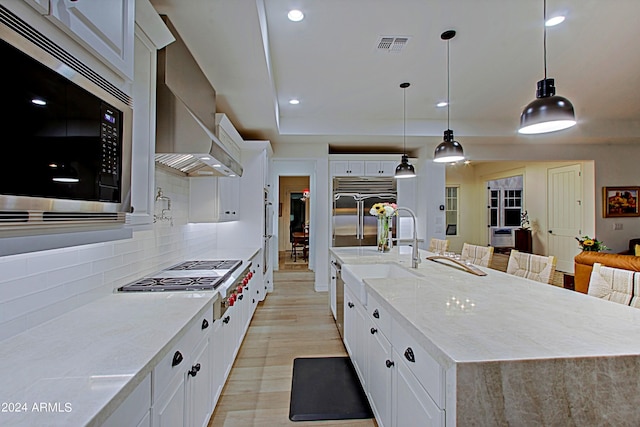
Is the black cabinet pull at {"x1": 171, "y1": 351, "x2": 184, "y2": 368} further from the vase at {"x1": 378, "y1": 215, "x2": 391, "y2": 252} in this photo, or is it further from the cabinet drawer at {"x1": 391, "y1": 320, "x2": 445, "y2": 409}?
the vase at {"x1": 378, "y1": 215, "x2": 391, "y2": 252}

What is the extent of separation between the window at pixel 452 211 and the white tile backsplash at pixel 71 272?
849 cm

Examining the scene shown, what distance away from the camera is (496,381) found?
3.11 feet

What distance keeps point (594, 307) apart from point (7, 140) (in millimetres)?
2230

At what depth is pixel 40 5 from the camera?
0.79 meters

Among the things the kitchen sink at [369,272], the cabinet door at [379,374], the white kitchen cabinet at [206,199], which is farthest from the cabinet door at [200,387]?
the white kitchen cabinet at [206,199]

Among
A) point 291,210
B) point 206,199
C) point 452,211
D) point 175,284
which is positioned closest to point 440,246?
point 206,199

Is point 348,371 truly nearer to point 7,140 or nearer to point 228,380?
point 228,380

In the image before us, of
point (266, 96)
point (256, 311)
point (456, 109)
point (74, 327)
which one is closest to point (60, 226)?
point (74, 327)

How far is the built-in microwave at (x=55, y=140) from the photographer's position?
0.73 meters

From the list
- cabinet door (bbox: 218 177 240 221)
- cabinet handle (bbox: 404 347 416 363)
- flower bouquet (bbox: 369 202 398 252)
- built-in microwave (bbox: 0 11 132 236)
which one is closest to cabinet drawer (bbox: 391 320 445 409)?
cabinet handle (bbox: 404 347 416 363)

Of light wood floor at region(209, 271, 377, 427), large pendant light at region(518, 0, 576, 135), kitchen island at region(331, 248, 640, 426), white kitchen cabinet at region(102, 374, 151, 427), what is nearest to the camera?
white kitchen cabinet at region(102, 374, 151, 427)

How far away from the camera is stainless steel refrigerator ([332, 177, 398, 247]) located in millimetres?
5703

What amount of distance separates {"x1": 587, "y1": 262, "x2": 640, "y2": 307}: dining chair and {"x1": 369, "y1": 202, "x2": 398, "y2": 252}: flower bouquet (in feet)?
6.52

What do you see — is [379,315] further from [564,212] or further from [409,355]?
[564,212]
